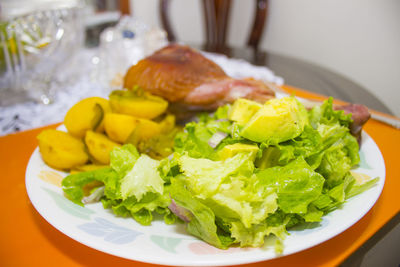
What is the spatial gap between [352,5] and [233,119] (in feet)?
5.80

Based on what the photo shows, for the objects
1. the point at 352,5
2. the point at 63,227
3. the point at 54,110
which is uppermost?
the point at 352,5

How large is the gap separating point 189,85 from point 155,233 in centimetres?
44

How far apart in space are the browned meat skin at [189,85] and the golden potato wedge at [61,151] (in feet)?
0.79

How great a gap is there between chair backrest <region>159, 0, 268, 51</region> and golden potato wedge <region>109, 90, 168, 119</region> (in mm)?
1643

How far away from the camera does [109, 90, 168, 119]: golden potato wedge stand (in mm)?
810

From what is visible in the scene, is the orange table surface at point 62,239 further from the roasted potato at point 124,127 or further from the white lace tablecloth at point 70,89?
the white lace tablecloth at point 70,89

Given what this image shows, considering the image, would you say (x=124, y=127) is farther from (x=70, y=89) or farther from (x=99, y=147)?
(x=70, y=89)

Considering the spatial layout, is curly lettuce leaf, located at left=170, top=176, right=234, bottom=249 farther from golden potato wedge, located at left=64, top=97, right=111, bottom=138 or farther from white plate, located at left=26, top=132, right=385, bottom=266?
golden potato wedge, located at left=64, top=97, right=111, bottom=138

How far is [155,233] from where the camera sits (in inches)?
23.0

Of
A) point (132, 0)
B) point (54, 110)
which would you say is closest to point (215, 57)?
point (54, 110)

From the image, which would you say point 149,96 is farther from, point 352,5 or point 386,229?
point 352,5

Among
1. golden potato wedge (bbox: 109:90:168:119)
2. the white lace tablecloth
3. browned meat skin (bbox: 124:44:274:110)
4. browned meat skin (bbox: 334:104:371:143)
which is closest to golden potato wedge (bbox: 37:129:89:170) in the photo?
golden potato wedge (bbox: 109:90:168:119)

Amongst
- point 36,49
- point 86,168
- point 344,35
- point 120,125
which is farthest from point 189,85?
point 344,35

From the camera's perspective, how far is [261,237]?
522mm
